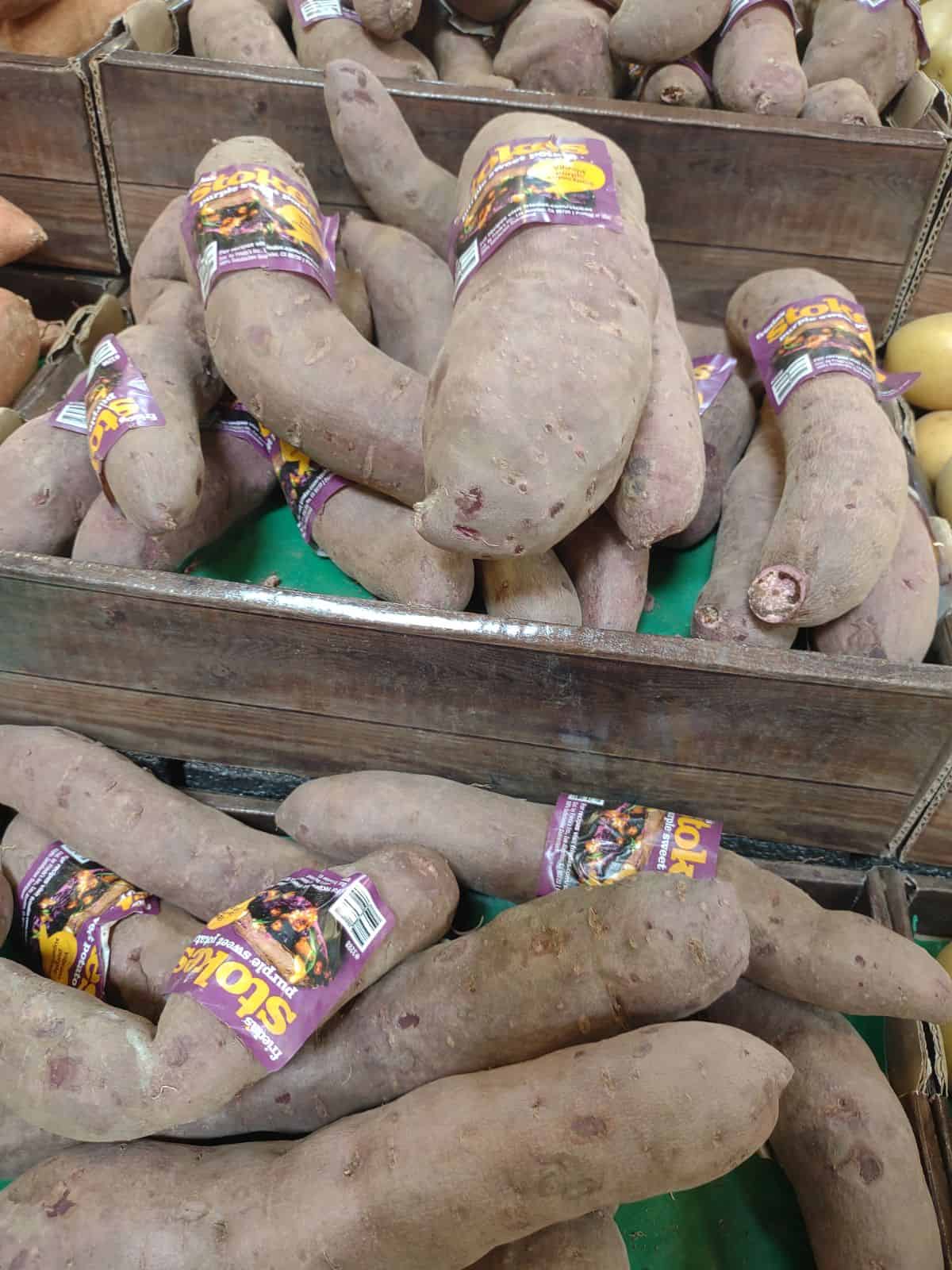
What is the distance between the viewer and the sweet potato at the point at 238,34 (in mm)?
1585

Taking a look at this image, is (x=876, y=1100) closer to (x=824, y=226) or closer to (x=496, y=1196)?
(x=496, y=1196)

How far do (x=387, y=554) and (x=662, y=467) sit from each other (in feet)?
1.20

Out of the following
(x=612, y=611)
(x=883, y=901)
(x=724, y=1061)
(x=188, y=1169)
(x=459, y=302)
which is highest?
(x=459, y=302)

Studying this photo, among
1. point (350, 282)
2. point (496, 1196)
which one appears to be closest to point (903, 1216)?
point (496, 1196)

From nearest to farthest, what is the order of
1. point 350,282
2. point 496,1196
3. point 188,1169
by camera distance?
1. point 496,1196
2. point 188,1169
3. point 350,282

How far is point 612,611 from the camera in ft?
3.74

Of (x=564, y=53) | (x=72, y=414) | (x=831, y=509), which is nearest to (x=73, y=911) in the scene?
(x=72, y=414)

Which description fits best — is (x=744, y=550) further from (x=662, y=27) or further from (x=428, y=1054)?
(x=662, y=27)

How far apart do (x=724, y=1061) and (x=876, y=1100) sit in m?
0.31

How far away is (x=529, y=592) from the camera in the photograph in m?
1.10

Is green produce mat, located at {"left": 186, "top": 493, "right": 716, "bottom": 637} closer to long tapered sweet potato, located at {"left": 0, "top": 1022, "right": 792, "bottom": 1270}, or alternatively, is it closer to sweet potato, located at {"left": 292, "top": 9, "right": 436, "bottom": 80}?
long tapered sweet potato, located at {"left": 0, "top": 1022, "right": 792, "bottom": 1270}

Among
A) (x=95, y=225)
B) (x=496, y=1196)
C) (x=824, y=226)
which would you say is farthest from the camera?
(x=95, y=225)

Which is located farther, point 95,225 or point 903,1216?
point 95,225

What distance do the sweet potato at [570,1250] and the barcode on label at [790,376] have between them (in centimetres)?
101
